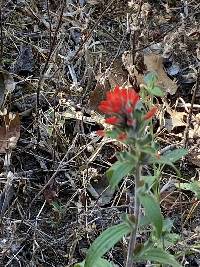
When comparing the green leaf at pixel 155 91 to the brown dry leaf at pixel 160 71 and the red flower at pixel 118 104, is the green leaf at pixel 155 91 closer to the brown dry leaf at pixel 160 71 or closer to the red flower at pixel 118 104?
the red flower at pixel 118 104

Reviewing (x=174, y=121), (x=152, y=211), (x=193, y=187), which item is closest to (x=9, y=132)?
(x=174, y=121)

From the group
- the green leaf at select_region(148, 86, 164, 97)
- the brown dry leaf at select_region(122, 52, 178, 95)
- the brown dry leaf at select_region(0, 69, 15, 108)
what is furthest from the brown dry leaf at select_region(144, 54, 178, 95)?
the green leaf at select_region(148, 86, 164, 97)

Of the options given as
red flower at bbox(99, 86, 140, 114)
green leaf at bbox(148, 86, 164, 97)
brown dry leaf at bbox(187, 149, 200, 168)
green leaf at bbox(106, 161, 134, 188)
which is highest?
red flower at bbox(99, 86, 140, 114)

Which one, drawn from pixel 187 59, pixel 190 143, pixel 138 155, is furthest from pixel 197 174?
pixel 138 155

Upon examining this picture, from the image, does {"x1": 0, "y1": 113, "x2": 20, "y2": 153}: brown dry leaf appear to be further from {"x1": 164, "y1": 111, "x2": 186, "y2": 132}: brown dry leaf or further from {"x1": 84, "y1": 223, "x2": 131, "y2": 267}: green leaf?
{"x1": 84, "y1": 223, "x2": 131, "y2": 267}: green leaf

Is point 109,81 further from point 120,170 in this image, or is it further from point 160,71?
point 120,170

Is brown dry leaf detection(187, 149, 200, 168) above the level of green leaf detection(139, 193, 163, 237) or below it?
below

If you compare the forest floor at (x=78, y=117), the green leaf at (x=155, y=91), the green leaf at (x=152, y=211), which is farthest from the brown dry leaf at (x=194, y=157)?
the green leaf at (x=152, y=211)

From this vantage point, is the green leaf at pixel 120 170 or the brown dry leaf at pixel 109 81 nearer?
the green leaf at pixel 120 170
